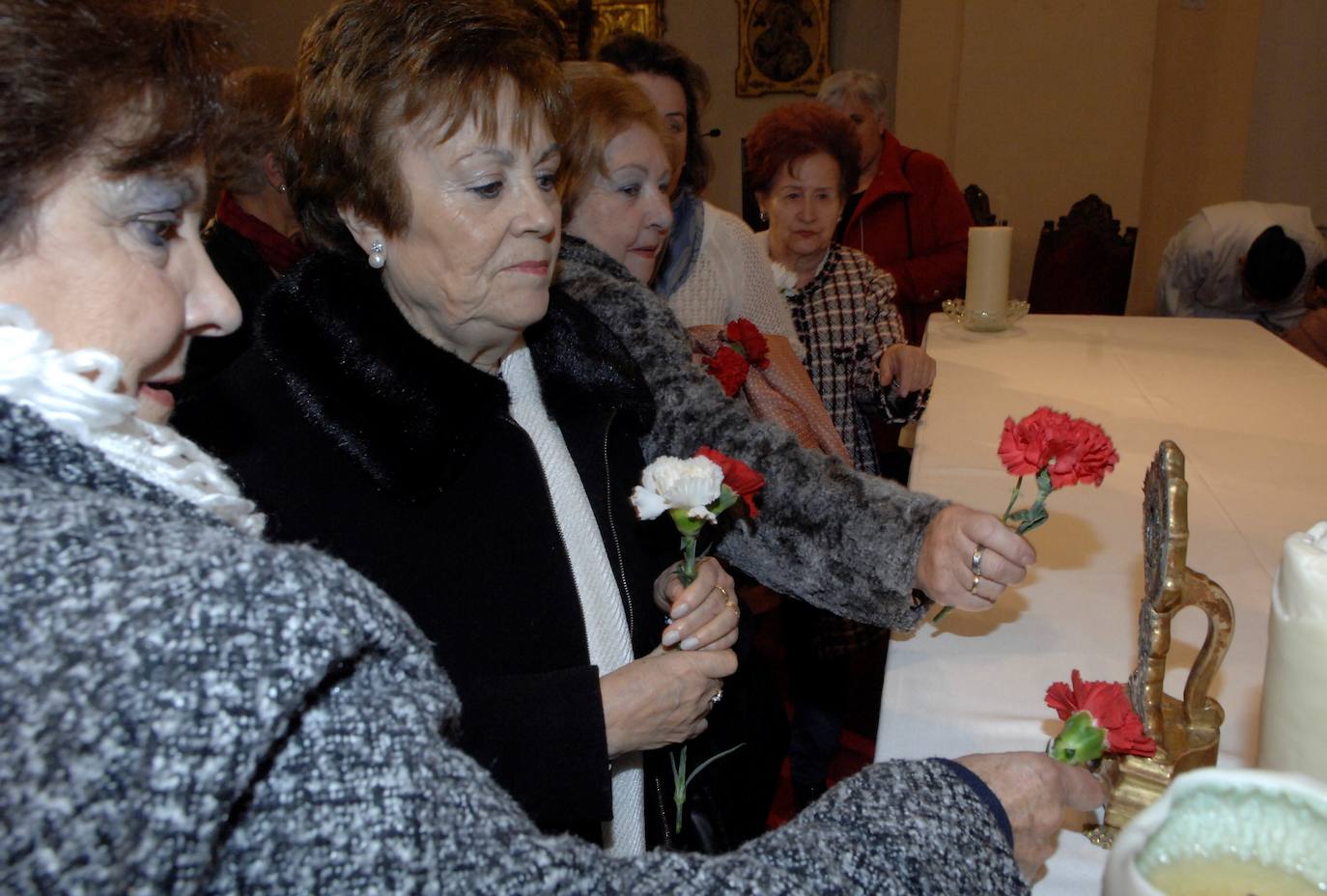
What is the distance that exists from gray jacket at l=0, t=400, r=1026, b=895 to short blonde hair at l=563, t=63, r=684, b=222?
160 centimetres

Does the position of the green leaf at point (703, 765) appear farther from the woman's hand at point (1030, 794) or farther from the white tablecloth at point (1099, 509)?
the woman's hand at point (1030, 794)

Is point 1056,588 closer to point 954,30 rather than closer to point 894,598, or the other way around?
point 894,598

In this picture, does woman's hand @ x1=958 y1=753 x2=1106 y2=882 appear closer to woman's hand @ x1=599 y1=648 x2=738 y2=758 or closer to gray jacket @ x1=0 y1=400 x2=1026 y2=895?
gray jacket @ x1=0 y1=400 x2=1026 y2=895

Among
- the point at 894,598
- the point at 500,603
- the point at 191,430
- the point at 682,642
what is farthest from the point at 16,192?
the point at 894,598

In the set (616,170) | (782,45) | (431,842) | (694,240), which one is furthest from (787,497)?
(782,45)

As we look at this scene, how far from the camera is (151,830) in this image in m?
0.55

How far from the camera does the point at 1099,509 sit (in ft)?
6.86

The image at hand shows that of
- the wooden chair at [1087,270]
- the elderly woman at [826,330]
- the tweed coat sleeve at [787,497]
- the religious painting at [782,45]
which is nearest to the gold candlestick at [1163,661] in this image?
the tweed coat sleeve at [787,497]

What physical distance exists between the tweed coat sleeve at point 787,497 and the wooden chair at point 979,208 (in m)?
4.78

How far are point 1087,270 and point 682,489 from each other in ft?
17.1

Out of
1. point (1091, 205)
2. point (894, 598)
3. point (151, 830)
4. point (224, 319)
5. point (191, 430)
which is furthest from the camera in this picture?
point (1091, 205)

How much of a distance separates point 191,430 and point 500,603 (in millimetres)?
475

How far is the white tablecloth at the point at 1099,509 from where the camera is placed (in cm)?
134

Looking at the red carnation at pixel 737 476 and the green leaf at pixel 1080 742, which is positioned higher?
the red carnation at pixel 737 476
